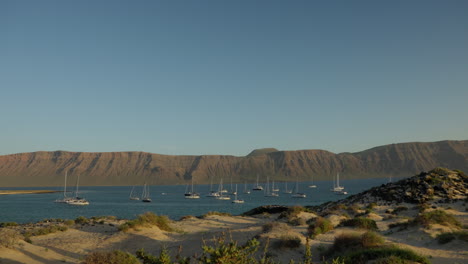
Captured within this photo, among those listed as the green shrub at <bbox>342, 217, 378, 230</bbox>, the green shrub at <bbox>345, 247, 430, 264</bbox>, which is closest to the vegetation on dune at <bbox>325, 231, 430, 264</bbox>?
the green shrub at <bbox>345, 247, 430, 264</bbox>

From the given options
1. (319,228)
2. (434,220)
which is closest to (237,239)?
(319,228)

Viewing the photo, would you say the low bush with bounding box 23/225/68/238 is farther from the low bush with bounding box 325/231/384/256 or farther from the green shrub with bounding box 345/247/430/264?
the green shrub with bounding box 345/247/430/264

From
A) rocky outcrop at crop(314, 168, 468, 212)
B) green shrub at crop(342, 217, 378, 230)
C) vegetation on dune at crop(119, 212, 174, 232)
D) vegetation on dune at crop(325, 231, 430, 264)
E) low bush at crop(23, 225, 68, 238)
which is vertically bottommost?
low bush at crop(23, 225, 68, 238)

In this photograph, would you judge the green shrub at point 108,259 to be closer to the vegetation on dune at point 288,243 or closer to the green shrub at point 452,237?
the vegetation on dune at point 288,243

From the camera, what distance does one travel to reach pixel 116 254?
1769 cm

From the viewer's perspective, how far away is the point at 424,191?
5359 centimetres

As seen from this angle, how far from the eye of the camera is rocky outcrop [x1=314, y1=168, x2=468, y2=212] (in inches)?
2023

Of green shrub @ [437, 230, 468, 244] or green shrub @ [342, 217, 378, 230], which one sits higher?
green shrub @ [437, 230, 468, 244]

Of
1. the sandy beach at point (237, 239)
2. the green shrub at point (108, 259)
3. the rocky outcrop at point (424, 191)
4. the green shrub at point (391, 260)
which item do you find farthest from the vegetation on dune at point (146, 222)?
the rocky outcrop at point (424, 191)

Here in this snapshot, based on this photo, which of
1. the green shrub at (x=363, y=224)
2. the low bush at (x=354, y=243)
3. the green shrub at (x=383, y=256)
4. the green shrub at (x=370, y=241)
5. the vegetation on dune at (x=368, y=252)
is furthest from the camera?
the green shrub at (x=363, y=224)

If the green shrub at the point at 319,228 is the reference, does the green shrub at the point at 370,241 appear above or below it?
above

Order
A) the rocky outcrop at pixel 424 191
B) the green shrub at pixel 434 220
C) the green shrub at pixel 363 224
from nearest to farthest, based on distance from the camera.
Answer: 1. the green shrub at pixel 434 220
2. the green shrub at pixel 363 224
3. the rocky outcrop at pixel 424 191

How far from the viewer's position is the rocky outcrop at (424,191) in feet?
169

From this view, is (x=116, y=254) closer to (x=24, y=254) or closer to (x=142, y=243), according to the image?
(x=24, y=254)
